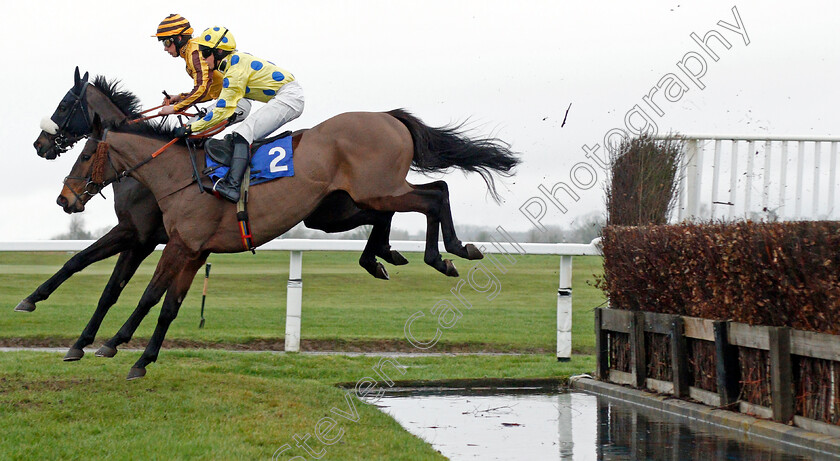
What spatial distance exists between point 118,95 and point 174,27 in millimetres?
1165

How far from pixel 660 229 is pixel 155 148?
3.73 metres

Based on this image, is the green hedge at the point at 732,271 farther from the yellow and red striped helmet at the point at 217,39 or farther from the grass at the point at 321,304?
the yellow and red striped helmet at the point at 217,39

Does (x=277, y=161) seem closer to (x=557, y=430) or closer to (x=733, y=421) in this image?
(x=557, y=430)

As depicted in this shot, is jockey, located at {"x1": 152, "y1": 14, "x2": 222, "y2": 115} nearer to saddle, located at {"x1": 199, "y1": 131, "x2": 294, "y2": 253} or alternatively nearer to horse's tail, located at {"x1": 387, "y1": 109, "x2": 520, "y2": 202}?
saddle, located at {"x1": 199, "y1": 131, "x2": 294, "y2": 253}

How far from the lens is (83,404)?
5.65 meters

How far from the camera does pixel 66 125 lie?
6918 mm

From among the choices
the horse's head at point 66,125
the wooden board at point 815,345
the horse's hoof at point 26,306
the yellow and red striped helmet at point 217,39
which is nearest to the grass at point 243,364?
the horse's hoof at point 26,306

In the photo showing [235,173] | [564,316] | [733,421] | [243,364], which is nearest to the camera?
[733,421]

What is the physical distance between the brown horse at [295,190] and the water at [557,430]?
103 centimetres

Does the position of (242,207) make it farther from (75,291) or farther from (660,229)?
(75,291)

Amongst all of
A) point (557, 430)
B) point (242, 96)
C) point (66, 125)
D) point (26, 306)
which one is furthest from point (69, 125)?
point (557, 430)

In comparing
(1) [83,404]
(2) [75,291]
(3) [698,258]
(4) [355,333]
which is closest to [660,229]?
(3) [698,258]

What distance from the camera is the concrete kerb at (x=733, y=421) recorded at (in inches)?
191

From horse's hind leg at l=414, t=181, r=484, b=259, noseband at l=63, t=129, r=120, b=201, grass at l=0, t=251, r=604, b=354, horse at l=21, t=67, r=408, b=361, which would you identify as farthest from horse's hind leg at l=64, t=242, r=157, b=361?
grass at l=0, t=251, r=604, b=354
